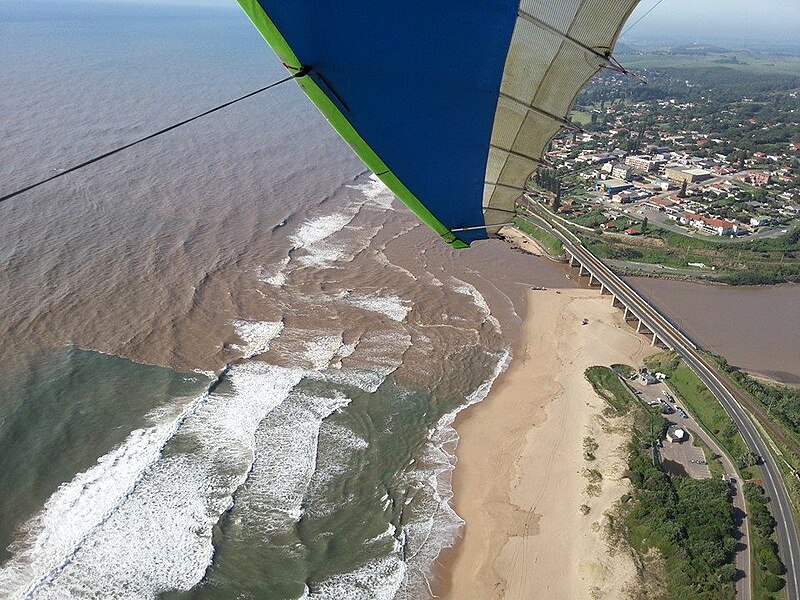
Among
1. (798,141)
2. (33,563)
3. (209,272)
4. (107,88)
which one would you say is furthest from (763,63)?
(33,563)

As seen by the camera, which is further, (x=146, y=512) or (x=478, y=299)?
(x=478, y=299)

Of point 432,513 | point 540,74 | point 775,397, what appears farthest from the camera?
point 775,397

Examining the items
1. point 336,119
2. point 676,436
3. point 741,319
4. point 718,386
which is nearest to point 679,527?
point 676,436

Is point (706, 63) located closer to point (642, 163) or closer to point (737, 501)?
point (642, 163)

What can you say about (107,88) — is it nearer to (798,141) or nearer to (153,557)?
(153,557)

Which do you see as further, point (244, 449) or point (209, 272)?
point (209, 272)
